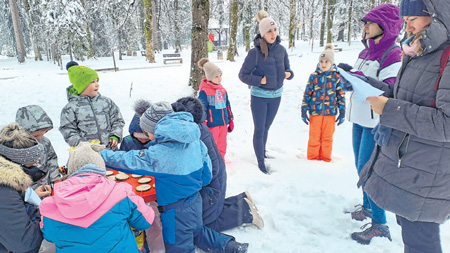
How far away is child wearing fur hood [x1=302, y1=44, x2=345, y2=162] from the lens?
4.42m

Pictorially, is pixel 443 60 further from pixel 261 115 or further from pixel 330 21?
pixel 330 21

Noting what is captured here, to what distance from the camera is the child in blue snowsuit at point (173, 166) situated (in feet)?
7.73

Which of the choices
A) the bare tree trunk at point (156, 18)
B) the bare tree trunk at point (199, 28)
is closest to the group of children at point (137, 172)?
the bare tree trunk at point (199, 28)

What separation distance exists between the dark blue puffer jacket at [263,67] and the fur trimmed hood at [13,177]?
2980 millimetres

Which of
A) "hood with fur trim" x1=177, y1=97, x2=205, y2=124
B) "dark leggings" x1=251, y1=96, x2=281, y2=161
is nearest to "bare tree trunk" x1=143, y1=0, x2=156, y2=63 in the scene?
"dark leggings" x1=251, y1=96, x2=281, y2=161

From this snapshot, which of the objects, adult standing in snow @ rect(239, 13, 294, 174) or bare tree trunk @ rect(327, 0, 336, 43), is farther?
bare tree trunk @ rect(327, 0, 336, 43)

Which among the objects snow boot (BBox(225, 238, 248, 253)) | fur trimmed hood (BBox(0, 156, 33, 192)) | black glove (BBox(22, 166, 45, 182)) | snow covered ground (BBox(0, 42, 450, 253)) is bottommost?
snow covered ground (BBox(0, 42, 450, 253))

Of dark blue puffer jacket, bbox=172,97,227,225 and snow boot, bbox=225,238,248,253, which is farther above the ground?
dark blue puffer jacket, bbox=172,97,227,225

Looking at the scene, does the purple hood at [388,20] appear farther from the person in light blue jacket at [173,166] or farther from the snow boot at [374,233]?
the person in light blue jacket at [173,166]

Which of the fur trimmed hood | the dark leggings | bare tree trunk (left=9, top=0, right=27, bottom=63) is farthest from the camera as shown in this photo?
bare tree trunk (left=9, top=0, right=27, bottom=63)

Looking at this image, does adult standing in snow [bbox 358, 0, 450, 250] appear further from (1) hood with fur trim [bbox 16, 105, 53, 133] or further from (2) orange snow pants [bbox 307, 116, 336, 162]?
(1) hood with fur trim [bbox 16, 105, 53, 133]

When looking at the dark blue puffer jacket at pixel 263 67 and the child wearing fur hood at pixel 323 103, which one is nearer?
the dark blue puffer jacket at pixel 263 67

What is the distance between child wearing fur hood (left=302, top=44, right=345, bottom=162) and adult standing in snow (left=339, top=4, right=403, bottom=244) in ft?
4.60

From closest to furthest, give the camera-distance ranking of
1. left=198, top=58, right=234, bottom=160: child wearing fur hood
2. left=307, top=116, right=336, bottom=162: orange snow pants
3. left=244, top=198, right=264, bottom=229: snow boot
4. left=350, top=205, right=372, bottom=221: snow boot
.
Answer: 1. left=244, top=198, right=264, bottom=229: snow boot
2. left=350, top=205, right=372, bottom=221: snow boot
3. left=198, top=58, right=234, bottom=160: child wearing fur hood
4. left=307, top=116, right=336, bottom=162: orange snow pants
